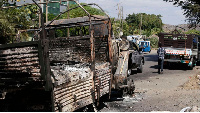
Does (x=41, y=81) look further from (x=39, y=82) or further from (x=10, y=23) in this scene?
(x=10, y=23)

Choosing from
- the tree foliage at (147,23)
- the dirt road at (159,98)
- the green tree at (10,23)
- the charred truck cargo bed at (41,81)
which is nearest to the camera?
the charred truck cargo bed at (41,81)

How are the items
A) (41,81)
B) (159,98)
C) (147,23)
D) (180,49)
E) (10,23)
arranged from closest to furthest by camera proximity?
(41,81), (159,98), (180,49), (10,23), (147,23)

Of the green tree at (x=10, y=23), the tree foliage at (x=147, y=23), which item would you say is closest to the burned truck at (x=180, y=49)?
the green tree at (x=10, y=23)

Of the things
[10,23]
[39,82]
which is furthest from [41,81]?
[10,23]

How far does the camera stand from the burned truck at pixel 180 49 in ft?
56.1

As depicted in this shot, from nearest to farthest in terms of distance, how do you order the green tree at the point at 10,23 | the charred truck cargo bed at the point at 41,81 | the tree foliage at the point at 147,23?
the charred truck cargo bed at the point at 41,81, the green tree at the point at 10,23, the tree foliage at the point at 147,23

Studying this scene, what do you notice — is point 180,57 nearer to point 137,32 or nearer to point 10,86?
point 10,86

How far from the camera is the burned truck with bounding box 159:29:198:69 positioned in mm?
17109

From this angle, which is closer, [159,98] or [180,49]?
[159,98]

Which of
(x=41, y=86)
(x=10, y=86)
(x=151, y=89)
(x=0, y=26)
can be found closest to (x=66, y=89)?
(x=41, y=86)

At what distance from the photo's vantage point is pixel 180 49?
17484mm

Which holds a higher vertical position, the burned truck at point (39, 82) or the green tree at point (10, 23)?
the green tree at point (10, 23)

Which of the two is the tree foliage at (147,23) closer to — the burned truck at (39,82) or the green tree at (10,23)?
the green tree at (10,23)

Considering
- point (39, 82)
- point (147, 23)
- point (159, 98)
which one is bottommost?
point (159, 98)
